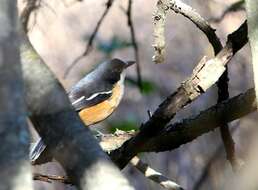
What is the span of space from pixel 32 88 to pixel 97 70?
2706 millimetres

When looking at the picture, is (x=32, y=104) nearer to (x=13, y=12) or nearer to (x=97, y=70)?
(x=13, y=12)

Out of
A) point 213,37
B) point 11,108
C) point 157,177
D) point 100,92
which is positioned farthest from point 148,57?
point 11,108

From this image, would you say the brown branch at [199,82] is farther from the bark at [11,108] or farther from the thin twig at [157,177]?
the bark at [11,108]

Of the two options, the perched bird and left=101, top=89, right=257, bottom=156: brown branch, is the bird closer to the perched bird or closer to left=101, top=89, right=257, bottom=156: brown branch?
the perched bird

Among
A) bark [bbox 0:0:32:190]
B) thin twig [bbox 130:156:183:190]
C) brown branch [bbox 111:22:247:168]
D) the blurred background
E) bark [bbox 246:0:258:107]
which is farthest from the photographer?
the blurred background

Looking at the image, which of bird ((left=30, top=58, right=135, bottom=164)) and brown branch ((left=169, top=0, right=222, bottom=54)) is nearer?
brown branch ((left=169, top=0, right=222, bottom=54))

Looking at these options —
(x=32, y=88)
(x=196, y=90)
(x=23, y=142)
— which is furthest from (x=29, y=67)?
A: (x=196, y=90)

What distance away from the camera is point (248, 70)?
5.95 meters

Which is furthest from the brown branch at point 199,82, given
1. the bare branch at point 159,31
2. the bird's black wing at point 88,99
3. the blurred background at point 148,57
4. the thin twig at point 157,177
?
the blurred background at point 148,57

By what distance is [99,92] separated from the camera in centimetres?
370

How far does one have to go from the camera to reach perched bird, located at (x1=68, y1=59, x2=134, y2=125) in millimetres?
3562

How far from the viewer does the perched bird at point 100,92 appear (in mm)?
3562

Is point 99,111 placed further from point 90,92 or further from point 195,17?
point 195,17

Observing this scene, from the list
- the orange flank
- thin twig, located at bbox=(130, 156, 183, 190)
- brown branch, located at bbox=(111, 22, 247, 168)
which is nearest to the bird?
the orange flank
